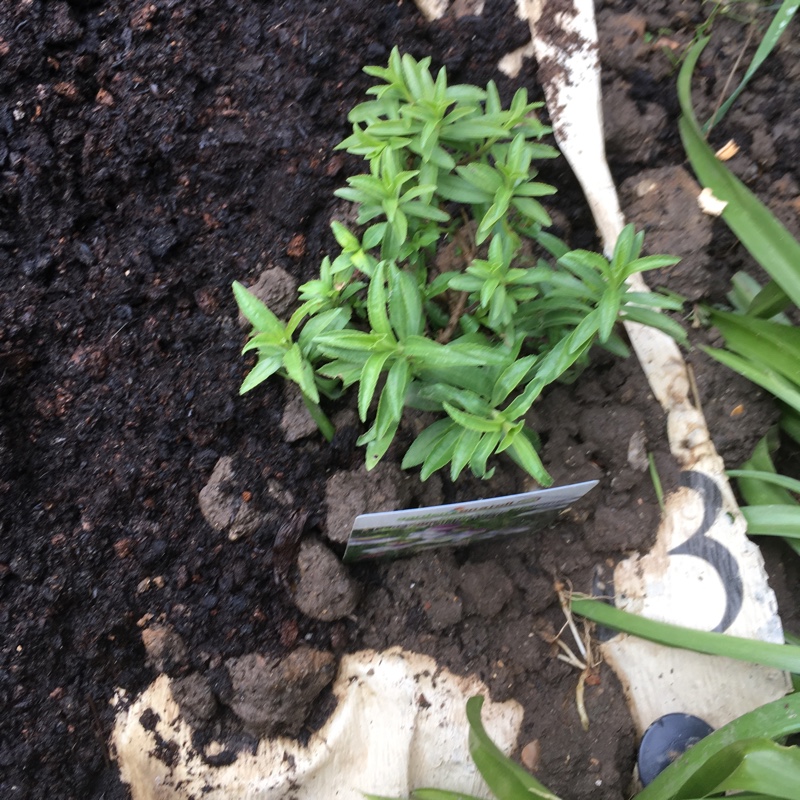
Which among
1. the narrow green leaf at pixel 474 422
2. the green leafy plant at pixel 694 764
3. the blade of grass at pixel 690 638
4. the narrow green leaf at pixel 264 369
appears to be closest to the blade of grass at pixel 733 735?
the green leafy plant at pixel 694 764

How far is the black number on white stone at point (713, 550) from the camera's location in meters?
1.52

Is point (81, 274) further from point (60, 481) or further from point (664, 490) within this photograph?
point (664, 490)

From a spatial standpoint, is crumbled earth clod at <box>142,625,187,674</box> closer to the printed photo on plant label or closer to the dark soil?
the dark soil

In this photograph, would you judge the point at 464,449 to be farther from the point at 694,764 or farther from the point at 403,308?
the point at 694,764

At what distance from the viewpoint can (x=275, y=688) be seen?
1.36m

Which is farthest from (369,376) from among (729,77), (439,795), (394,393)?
(729,77)

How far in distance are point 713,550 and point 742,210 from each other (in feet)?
2.65

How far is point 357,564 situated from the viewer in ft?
4.91

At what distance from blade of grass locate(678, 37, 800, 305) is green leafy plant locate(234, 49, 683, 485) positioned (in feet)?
1.23

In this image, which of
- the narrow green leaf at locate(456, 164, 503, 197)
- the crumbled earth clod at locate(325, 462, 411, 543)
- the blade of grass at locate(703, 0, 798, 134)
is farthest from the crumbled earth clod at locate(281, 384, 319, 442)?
the blade of grass at locate(703, 0, 798, 134)

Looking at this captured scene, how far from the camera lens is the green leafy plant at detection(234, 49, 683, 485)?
119 centimetres

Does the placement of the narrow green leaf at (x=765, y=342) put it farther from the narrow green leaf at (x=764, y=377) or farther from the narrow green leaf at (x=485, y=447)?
the narrow green leaf at (x=485, y=447)

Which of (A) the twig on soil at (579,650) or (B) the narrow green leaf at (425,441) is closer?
(B) the narrow green leaf at (425,441)

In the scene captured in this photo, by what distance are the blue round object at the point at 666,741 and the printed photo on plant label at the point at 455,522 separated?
51cm
